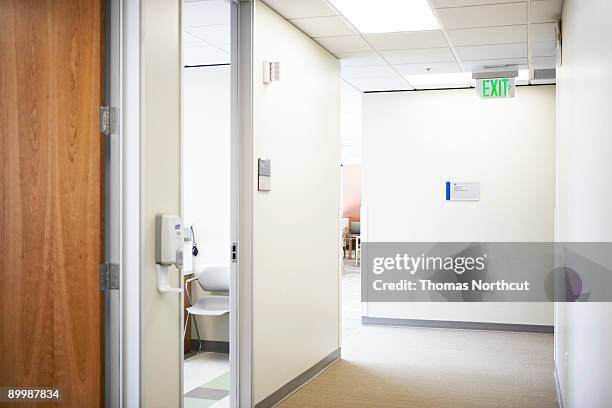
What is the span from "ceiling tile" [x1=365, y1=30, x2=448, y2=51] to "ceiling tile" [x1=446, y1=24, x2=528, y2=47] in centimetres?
11

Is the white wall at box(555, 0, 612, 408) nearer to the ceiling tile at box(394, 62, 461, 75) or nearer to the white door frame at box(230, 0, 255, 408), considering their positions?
the white door frame at box(230, 0, 255, 408)

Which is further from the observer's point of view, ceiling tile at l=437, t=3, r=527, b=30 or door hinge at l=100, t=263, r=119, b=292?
ceiling tile at l=437, t=3, r=527, b=30

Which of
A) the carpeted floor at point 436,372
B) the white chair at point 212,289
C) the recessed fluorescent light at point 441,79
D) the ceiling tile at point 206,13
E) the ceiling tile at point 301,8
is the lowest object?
the carpeted floor at point 436,372

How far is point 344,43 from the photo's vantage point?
5789mm

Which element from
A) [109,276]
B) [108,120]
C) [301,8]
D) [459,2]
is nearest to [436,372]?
[459,2]

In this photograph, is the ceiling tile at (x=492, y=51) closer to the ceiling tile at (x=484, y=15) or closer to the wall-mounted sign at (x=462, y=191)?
the ceiling tile at (x=484, y=15)

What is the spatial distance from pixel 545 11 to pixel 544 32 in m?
0.65

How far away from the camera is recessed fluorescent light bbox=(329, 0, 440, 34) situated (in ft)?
15.5

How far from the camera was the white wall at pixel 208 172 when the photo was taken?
637 cm

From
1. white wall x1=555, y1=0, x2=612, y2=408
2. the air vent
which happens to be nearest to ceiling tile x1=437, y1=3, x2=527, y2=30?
white wall x1=555, y1=0, x2=612, y2=408

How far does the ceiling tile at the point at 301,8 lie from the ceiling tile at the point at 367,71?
1.96 meters

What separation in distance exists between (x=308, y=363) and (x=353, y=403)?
740 millimetres

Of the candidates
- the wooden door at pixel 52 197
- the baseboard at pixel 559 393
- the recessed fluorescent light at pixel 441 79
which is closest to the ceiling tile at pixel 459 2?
the wooden door at pixel 52 197

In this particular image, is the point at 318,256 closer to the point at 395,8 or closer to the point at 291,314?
the point at 291,314
